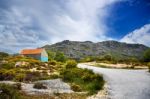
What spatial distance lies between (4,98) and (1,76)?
617 inches

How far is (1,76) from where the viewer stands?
26.3 m

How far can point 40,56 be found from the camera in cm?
7444

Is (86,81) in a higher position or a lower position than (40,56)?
lower

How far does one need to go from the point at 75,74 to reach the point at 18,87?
991 centimetres

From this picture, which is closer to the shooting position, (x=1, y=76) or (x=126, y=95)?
(x=126, y=95)

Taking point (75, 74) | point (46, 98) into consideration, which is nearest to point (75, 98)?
point (46, 98)

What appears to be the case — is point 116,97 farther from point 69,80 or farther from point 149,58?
point 149,58

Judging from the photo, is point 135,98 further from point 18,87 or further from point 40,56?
point 40,56

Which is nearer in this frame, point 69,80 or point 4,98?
point 4,98

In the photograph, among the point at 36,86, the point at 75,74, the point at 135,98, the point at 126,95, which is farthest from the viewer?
the point at 75,74

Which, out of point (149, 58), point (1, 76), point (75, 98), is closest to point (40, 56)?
point (149, 58)

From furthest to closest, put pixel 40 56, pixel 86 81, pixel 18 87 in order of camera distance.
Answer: pixel 40 56
pixel 86 81
pixel 18 87

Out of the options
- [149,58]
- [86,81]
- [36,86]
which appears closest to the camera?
[36,86]

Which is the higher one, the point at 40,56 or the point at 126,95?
the point at 40,56
